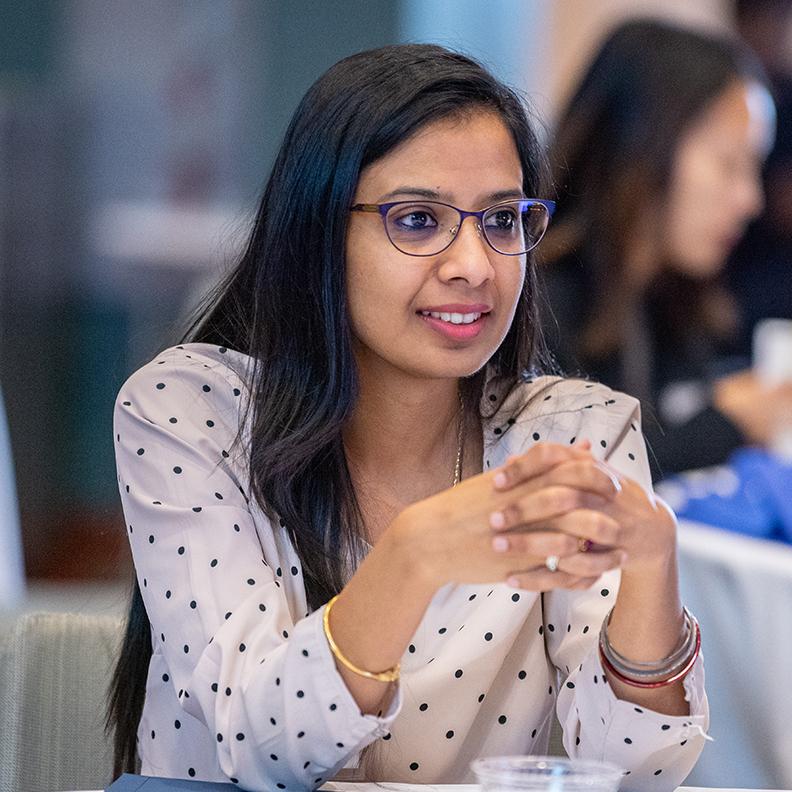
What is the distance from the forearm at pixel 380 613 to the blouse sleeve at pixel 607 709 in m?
0.24

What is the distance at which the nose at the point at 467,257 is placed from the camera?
57.7 inches

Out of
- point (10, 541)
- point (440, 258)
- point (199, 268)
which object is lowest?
point (199, 268)

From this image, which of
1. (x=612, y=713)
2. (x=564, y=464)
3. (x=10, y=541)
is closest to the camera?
(x=564, y=464)

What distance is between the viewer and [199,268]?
21.2ft

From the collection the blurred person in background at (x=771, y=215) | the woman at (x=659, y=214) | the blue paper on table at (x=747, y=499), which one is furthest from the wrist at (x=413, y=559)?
the blurred person in background at (x=771, y=215)

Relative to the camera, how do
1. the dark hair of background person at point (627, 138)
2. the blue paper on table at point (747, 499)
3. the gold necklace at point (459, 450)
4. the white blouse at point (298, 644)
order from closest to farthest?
the white blouse at point (298, 644)
the gold necklace at point (459, 450)
the blue paper on table at point (747, 499)
the dark hair of background person at point (627, 138)

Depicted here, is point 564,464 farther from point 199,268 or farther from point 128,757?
point 199,268

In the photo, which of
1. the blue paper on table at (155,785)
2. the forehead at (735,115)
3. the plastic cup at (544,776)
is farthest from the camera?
the forehead at (735,115)

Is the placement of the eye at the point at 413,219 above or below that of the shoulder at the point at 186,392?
above

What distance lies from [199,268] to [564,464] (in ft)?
17.5

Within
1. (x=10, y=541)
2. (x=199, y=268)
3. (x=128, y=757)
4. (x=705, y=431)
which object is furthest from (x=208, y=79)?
(x=128, y=757)

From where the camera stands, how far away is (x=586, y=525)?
1.23m

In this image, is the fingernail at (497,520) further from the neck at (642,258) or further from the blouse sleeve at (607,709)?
the neck at (642,258)

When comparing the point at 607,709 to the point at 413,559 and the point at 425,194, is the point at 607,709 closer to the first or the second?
the point at 413,559
